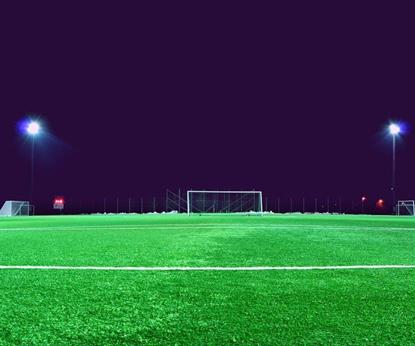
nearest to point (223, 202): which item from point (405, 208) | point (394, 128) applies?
point (405, 208)

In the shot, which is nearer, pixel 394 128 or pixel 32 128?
pixel 32 128

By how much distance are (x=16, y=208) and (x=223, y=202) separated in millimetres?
16947

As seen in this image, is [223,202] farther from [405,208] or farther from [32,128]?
[32,128]

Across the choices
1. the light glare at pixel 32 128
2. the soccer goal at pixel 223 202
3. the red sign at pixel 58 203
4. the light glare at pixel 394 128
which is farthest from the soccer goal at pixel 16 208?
the light glare at pixel 394 128

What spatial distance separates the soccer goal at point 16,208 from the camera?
36716 mm

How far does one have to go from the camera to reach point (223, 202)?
39.1 metres

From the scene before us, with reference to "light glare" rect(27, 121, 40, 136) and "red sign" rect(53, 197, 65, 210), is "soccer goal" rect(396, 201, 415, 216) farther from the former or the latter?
"light glare" rect(27, 121, 40, 136)

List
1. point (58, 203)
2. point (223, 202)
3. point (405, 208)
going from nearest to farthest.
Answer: point (223, 202)
point (405, 208)
point (58, 203)

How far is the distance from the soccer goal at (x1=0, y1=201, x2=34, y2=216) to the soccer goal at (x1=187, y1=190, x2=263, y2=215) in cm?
1404

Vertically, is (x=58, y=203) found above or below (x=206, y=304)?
above

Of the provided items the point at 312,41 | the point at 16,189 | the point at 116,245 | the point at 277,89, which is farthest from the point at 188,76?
the point at 116,245

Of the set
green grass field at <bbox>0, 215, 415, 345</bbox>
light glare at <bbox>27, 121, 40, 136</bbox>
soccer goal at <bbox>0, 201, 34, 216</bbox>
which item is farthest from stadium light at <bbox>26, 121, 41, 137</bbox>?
green grass field at <bbox>0, 215, 415, 345</bbox>

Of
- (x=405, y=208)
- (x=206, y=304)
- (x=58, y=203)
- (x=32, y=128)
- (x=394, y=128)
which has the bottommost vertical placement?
(x=206, y=304)

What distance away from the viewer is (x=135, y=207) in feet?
164
